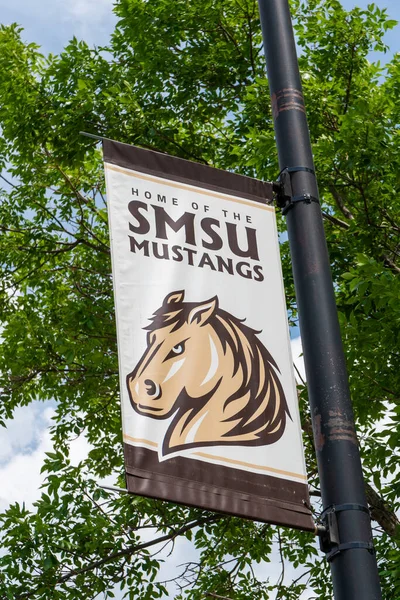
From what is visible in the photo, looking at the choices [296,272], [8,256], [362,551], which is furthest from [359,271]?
[8,256]

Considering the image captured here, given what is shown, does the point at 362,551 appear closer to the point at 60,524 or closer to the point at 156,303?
the point at 156,303

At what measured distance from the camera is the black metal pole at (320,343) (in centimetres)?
348

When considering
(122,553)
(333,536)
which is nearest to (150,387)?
(333,536)

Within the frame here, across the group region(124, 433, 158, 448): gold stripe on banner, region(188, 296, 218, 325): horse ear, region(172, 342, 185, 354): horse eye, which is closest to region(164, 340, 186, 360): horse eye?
region(172, 342, 185, 354): horse eye

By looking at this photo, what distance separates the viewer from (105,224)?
545 inches

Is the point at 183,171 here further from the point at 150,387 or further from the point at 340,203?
the point at 340,203

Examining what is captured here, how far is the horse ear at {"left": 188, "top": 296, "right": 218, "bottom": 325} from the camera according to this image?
4.12m

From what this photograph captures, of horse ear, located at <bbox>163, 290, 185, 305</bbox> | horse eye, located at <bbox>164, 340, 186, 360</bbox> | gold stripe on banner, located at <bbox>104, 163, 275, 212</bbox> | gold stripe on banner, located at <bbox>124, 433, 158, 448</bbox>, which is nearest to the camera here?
gold stripe on banner, located at <bbox>124, 433, 158, 448</bbox>

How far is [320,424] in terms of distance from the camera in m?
3.78

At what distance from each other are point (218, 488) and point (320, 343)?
0.81 m

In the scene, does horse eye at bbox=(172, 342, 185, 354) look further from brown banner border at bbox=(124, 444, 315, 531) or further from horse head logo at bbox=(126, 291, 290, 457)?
brown banner border at bbox=(124, 444, 315, 531)

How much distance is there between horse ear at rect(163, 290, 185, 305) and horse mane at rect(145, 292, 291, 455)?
1cm

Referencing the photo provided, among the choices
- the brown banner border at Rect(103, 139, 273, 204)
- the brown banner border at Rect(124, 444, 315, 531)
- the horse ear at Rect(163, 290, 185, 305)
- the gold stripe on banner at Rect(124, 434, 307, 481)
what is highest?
the brown banner border at Rect(103, 139, 273, 204)

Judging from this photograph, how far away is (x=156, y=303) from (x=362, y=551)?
4.73 ft
